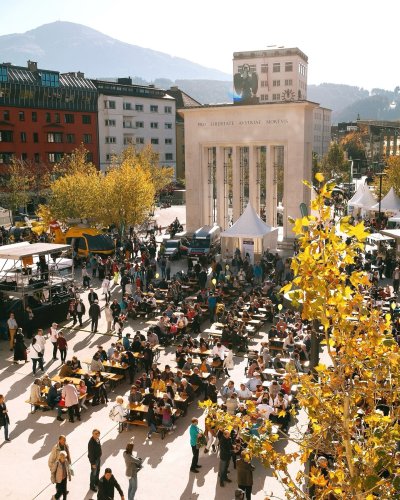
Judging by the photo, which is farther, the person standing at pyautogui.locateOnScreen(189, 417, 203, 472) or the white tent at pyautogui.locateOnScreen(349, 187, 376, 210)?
the white tent at pyautogui.locateOnScreen(349, 187, 376, 210)

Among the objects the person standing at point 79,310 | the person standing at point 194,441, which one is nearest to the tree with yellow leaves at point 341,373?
the person standing at point 194,441

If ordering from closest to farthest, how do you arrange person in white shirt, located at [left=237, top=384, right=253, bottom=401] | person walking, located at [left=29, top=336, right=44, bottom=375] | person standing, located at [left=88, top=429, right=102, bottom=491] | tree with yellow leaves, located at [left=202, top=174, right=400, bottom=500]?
tree with yellow leaves, located at [left=202, top=174, right=400, bottom=500] < person standing, located at [left=88, top=429, right=102, bottom=491] < person in white shirt, located at [left=237, top=384, right=253, bottom=401] < person walking, located at [left=29, top=336, right=44, bottom=375]

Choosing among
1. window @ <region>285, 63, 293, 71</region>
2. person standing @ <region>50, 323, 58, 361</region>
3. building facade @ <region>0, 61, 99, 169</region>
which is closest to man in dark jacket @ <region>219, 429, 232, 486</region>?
person standing @ <region>50, 323, 58, 361</region>

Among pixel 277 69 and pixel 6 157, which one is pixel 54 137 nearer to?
pixel 6 157

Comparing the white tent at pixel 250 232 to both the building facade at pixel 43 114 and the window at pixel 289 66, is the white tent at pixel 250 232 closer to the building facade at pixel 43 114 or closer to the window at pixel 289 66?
the building facade at pixel 43 114

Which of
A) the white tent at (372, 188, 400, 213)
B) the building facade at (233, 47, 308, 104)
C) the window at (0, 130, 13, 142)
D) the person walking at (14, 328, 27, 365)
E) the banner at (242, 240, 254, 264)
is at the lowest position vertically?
the person walking at (14, 328, 27, 365)

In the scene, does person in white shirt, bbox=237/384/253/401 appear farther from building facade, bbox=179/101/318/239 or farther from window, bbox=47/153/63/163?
window, bbox=47/153/63/163

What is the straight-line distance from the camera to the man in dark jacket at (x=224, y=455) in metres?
11.6

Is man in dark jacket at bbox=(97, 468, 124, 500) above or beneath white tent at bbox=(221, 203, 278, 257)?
beneath

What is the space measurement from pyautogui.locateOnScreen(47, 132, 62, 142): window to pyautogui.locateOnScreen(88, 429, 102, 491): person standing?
61.8 metres

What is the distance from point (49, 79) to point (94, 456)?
63465 millimetres

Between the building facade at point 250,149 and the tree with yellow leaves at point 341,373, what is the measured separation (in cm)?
3072

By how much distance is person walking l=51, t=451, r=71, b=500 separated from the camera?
422 inches

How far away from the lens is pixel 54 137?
68.5 meters
